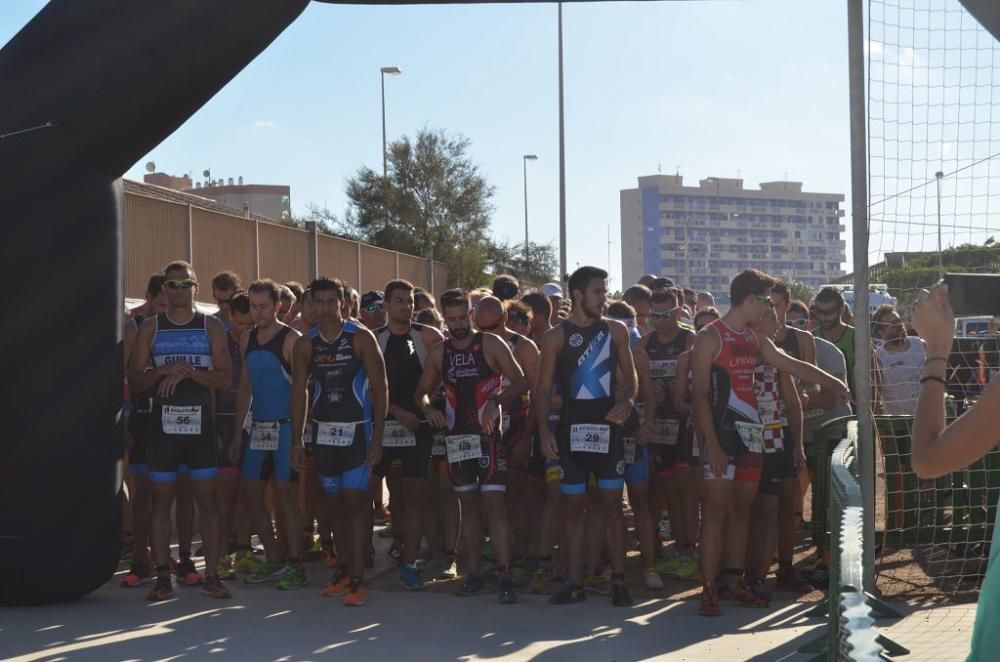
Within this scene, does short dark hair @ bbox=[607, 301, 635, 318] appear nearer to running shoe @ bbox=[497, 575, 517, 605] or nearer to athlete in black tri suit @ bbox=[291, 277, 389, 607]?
athlete in black tri suit @ bbox=[291, 277, 389, 607]

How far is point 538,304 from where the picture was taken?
902 cm

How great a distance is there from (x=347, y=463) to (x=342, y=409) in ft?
1.11

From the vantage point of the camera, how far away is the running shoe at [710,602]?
696 cm

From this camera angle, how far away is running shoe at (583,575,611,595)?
766cm

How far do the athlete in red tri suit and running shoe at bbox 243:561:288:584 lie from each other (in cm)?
288

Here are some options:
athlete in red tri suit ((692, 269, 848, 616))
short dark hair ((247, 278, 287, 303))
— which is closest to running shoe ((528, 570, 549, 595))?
athlete in red tri suit ((692, 269, 848, 616))

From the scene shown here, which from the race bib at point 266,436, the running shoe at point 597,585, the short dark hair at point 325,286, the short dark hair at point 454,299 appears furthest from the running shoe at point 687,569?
the short dark hair at point 325,286

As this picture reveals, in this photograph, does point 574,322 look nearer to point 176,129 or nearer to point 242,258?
point 176,129

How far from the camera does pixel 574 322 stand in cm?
753

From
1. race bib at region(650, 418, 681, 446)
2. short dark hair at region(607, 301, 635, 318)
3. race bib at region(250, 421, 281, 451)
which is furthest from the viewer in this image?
short dark hair at region(607, 301, 635, 318)

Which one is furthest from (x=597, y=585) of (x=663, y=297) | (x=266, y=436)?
(x=266, y=436)

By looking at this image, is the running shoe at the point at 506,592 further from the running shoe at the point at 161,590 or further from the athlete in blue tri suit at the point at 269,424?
the running shoe at the point at 161,590

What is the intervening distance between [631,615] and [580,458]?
96 centimetres

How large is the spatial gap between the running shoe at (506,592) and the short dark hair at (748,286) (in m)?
2.17
